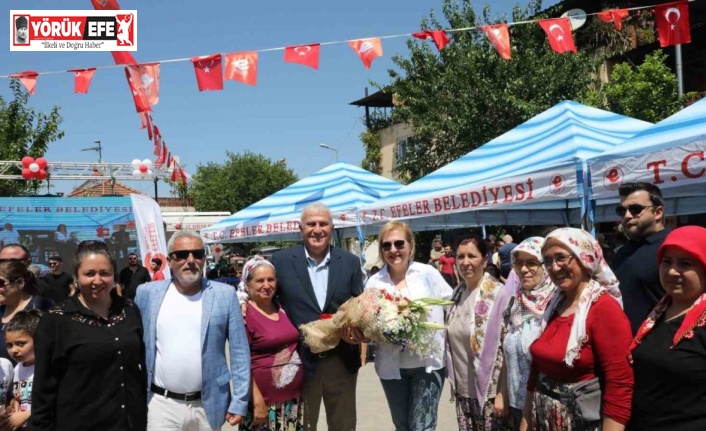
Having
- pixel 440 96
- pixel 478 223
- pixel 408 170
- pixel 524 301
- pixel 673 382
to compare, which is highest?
pixel 440 96

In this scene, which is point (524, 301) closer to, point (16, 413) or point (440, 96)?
point (16, 413)

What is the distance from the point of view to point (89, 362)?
3.28 metres

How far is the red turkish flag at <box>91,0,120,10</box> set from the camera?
387 inches

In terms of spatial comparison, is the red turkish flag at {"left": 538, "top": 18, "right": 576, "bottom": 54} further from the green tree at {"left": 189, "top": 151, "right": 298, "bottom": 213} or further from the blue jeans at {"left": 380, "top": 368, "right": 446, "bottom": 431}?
the green tree at {"left": 189, "top": 151, "right": 298, "bottom": 213}

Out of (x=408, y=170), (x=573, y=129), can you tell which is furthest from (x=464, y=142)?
(x=573, y=129)

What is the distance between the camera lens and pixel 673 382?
2.60 meters

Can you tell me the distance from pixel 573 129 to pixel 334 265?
3.72 metres

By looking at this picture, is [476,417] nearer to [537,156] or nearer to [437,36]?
[537,156]

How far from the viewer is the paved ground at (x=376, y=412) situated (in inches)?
259

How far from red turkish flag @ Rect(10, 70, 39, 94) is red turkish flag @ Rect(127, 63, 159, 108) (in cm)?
166

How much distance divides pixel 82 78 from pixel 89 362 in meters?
7.59

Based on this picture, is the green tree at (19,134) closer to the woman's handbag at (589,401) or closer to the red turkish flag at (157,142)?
the red turkish flag at (157,142)

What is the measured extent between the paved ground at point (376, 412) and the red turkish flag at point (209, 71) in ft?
16.7

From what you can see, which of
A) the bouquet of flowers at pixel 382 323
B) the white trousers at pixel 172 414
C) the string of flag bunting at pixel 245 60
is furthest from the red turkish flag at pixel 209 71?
the white trousers at pixel 172 414
